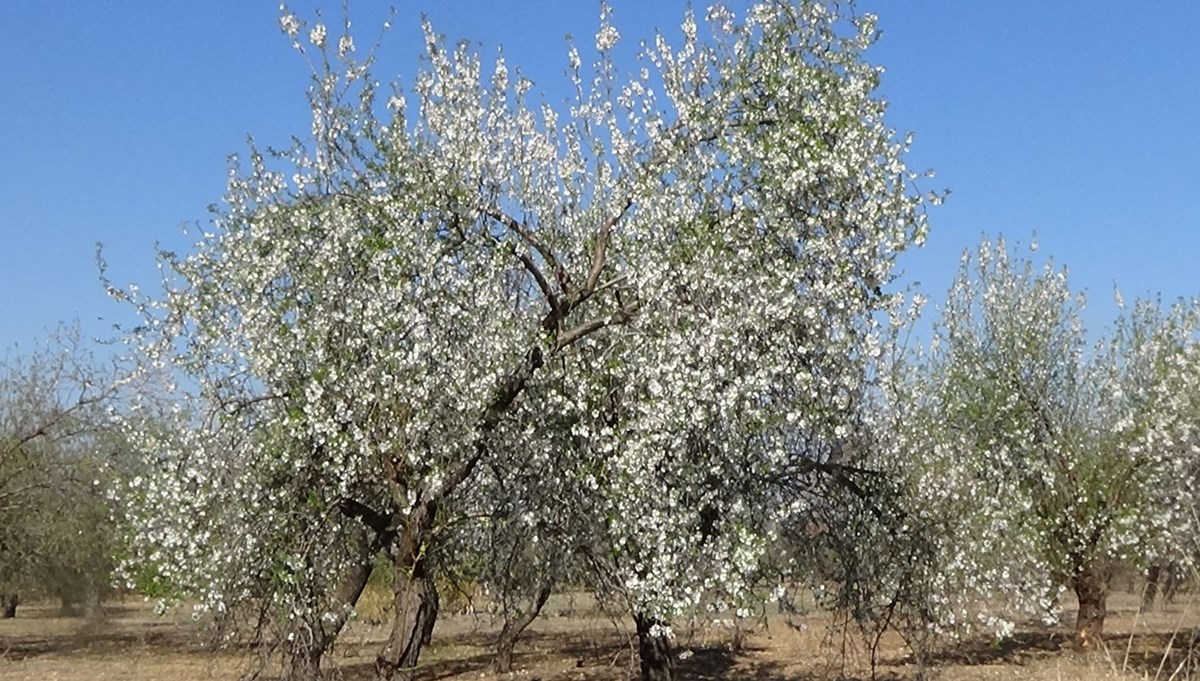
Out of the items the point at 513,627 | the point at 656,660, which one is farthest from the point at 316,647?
the point at 513,627

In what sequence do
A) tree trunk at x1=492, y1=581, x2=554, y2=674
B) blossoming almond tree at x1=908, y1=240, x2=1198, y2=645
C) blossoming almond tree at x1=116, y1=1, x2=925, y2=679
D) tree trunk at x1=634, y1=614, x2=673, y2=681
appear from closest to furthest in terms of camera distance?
blossoming almond tree at x1=116, y1=1, x2=925, y2=679
tree trunk at x1=634, y1=614, x2=673, y2=681
tree trunk at x1=492, y1=581, x2=554, y2=674
blossoming almond tree at x1=908, y1=240, x2=1198, y2=645

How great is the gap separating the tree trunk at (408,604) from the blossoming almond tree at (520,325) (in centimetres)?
4

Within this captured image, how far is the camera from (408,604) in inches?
468

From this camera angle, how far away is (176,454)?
36.9 ft

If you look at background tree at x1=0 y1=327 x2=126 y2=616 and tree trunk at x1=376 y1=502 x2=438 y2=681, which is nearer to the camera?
tree trunk at x1=376 y1=502 x2=438 y2=681

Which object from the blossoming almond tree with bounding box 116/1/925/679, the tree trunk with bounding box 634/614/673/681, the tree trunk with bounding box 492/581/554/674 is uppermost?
the blossoming almond tree with bounding box 116/1/925/679

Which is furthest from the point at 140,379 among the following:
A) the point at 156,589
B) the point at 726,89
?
the point at 726,89

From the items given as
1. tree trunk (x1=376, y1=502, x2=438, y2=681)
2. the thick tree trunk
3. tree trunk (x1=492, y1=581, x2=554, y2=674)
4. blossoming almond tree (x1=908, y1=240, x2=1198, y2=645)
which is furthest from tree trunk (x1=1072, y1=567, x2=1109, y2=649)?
the thick tree trunk

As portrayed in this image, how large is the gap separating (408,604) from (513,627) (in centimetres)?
811

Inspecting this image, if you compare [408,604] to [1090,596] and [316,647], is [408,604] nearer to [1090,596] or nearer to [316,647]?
[316,647]

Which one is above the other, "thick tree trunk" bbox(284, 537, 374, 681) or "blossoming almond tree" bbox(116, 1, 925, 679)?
"blossoming almond tree" bbox(116, 1, 925, 679)

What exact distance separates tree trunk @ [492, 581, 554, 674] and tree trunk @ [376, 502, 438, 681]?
199cm

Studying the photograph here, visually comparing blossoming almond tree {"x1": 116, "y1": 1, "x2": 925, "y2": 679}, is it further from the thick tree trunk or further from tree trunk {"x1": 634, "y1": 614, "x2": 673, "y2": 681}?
tree trunk {"x1": 634, "y1": 614, "x2": 673, "y2": 681}

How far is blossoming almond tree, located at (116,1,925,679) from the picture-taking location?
10328 millimetres
